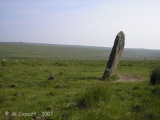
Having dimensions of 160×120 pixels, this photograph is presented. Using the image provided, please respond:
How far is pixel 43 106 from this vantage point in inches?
409

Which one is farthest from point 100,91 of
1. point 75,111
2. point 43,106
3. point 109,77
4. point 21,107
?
point 109,77

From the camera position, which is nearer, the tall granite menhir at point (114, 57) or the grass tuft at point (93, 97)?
the grass tuft at point (93, 97)

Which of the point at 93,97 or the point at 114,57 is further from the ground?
the point at 114,57

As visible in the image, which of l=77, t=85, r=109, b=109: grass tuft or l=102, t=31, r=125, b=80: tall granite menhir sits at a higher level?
l=102, t=31, r=125, b=80: tall granite menhir

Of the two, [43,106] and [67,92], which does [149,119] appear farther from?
[67,92]

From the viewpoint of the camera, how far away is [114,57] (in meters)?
19.1

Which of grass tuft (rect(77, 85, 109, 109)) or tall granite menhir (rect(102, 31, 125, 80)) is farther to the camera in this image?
tall granite menhir (rect(102, 31, 125, 80))

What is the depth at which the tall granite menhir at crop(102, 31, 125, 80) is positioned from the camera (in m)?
18.5

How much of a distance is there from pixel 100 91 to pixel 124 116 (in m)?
2.04

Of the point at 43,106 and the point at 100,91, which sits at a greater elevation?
the point at 100,91

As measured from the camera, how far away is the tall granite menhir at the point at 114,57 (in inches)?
728

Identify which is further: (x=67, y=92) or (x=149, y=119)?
(x=67, y=92)

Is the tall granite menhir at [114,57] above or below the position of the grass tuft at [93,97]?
above

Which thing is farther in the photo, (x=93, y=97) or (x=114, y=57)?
(x=114, y=57)
